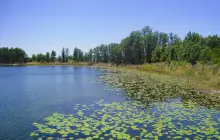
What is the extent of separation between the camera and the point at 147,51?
87312 millimetres

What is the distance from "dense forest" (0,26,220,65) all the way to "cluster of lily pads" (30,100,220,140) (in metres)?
22.3

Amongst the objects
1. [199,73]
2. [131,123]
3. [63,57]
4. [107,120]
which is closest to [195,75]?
[199,73]

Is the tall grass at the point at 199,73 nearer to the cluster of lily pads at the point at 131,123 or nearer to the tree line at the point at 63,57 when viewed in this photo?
the cluster of lily pads at the point at 131,123

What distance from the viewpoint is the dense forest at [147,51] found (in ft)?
161

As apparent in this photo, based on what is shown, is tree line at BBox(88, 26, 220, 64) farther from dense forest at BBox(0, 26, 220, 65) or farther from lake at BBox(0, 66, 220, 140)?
lake at BBox(0, 66, 220, 140)

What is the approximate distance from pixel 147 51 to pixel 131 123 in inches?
3098

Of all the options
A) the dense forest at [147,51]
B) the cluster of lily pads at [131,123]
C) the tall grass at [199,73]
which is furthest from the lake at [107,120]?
the dense forest at [147,51]

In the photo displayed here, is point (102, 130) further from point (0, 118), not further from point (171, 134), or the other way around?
point (0, 118)

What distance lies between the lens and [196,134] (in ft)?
31.0

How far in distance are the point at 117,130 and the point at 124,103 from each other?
20.1 ft

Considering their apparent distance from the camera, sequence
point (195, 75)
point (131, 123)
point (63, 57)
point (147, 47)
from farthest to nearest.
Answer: point (63, 57) < point (147, 47) < point (195, 75) < point (131, 123)

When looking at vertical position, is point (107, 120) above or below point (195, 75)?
below

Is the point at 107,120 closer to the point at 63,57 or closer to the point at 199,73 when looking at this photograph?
the point at 199,73

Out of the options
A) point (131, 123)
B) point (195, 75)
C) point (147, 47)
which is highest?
point (147, 47)
